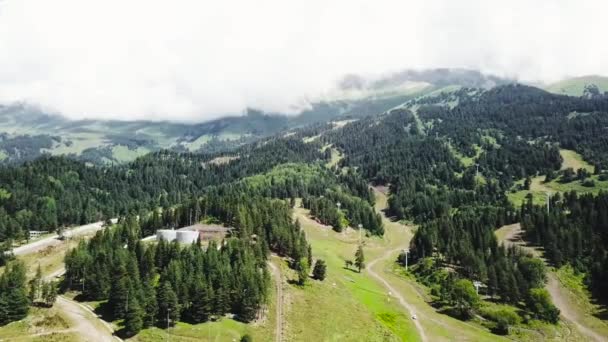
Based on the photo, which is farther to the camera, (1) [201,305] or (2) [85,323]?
(1) [201,305]

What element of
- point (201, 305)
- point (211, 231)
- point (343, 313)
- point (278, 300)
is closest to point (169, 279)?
point (201, 305)

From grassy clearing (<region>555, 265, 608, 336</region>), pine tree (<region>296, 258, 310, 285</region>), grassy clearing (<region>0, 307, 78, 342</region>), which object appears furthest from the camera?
grassy clearing (<region>555, 265, 608, 336</region>)

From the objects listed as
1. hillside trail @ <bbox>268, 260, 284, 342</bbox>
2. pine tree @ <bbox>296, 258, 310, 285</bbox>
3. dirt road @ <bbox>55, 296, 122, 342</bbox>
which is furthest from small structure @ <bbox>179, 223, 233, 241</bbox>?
dirt road @ <bbox>55, 296, 122, 342</bbox>

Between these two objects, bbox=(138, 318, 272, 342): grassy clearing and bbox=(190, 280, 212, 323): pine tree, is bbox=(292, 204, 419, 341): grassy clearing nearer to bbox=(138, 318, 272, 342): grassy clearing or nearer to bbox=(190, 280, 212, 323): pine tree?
bbox=(138, 318, 272, 342): grassy clearing

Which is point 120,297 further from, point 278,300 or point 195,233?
point 195,233

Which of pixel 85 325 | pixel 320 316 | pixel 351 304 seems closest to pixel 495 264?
pixel 351 304

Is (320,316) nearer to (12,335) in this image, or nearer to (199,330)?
(199,330)

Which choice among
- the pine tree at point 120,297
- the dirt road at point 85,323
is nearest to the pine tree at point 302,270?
the pine tree at point 120,297
